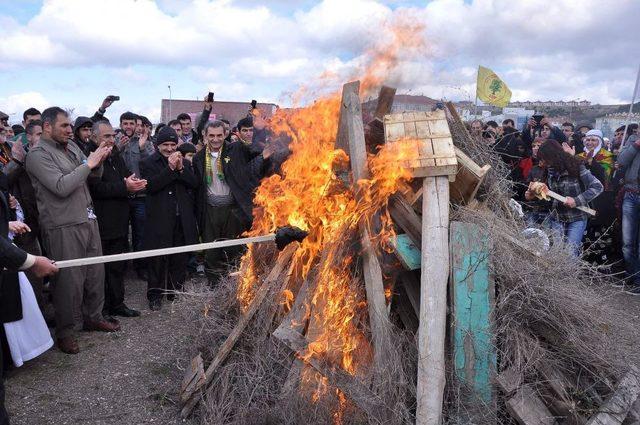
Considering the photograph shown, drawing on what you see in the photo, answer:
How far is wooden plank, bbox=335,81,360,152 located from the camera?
4051 mm

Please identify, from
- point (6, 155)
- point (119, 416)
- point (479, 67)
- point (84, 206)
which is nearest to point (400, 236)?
point (119, 416)

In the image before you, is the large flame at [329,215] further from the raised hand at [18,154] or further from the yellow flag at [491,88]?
the yellow flag at [491,88]

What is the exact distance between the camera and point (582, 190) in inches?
267

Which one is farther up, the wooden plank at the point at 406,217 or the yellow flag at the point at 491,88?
the yellow flag at the point at 491,88

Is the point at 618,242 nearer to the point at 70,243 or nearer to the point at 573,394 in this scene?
the point at 573,394

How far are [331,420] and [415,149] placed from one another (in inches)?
80.8

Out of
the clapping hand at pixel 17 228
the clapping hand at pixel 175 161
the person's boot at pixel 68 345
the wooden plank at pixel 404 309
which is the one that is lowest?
the person's boot at pixel 68 345

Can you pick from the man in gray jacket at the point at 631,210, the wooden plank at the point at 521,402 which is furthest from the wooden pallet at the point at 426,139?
the man in gray jacket at the point at 631,210

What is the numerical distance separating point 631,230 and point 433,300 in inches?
224

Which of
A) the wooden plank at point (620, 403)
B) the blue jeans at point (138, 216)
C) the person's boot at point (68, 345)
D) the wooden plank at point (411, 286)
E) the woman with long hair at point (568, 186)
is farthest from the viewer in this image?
the blue jeans at point (138, 216)

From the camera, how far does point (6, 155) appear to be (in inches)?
237

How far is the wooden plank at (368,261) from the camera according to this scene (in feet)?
11.6

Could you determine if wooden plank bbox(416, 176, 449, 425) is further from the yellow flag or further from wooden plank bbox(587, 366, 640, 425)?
the yellow flag

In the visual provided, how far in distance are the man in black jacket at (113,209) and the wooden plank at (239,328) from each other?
8.46 ft
